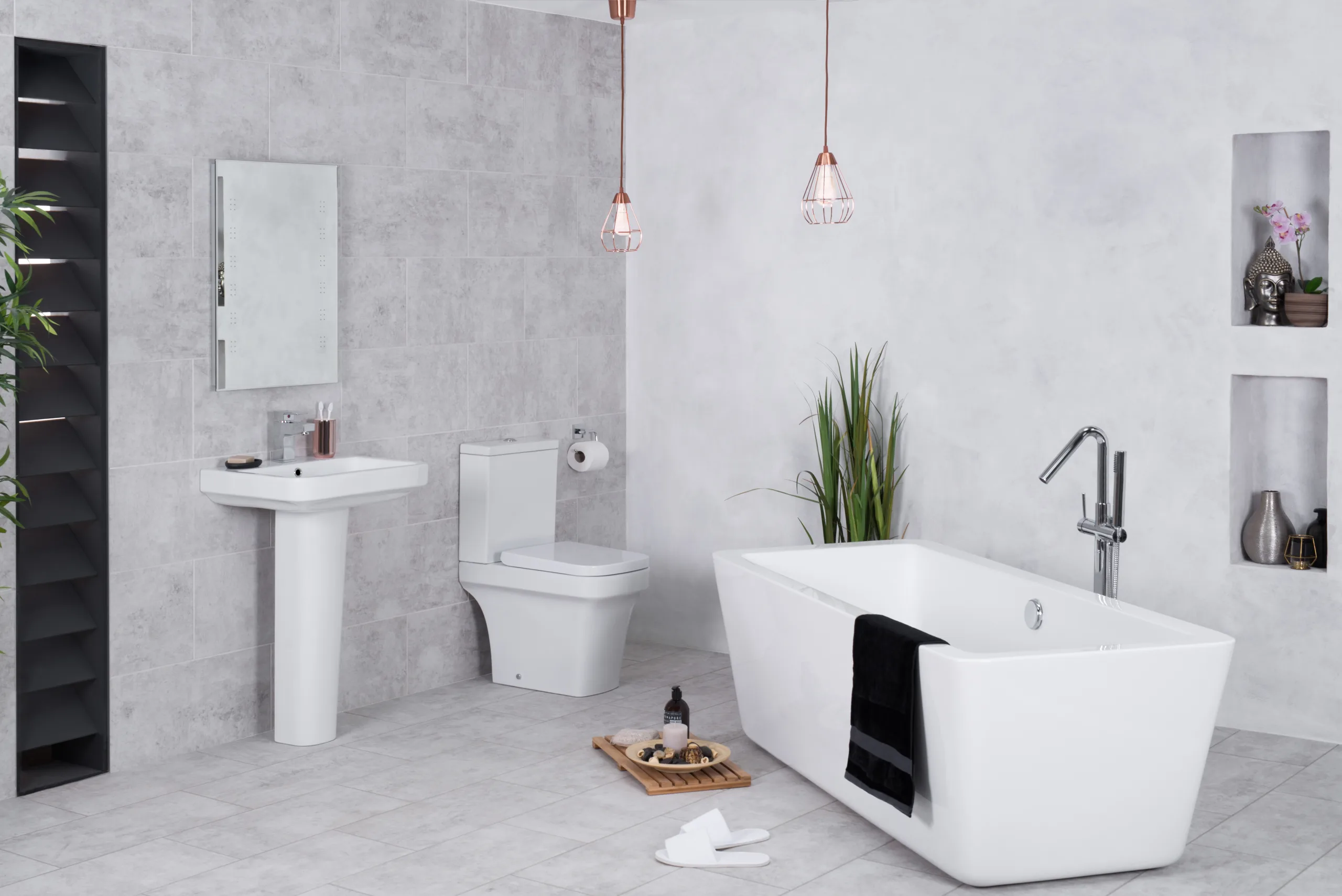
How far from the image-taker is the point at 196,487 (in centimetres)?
467

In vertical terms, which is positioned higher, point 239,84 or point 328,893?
point 239,84

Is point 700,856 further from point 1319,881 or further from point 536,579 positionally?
point 536,579

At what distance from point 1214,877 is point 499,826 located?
198 cm

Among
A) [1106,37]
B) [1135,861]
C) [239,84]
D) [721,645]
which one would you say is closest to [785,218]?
[1106,37]

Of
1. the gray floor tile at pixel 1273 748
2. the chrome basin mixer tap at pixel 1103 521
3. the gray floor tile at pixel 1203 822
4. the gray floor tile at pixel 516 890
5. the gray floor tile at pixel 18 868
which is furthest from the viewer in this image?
the gray floor tile at pixel 1273 748

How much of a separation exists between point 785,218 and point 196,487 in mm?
2686

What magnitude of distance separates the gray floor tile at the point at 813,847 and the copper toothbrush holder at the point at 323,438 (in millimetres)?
2158

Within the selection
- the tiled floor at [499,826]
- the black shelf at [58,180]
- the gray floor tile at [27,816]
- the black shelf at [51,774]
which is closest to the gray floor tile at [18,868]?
the tiled floor at [499,826]

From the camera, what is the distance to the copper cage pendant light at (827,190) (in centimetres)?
450

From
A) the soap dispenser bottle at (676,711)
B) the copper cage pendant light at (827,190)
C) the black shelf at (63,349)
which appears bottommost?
the soap dispenser bottle at (676,711)

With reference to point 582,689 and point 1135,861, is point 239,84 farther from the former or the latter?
point 1135,861

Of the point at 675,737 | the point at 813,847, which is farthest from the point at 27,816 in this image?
the point at 813,847

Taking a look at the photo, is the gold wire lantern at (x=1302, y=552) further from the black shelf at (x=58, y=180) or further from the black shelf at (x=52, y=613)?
the black shelf at (x=58, y=180)

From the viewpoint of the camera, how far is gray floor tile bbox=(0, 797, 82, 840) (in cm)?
399
